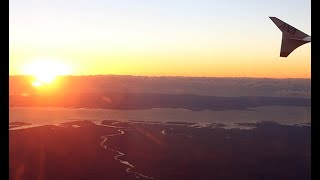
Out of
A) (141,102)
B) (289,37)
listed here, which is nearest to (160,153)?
(289,37)

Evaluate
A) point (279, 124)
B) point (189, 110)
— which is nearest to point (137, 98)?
point (189, 110)

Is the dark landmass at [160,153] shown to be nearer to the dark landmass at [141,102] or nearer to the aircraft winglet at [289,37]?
the dark landmass at [141,102]

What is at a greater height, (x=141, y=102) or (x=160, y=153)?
(x=141, y=102)

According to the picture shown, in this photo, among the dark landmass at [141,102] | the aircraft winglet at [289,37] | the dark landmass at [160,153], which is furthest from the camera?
the dark landmass at [141,102]

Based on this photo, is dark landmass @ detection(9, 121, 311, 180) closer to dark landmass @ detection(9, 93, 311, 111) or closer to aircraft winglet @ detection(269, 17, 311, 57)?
dark landmass @ detection(9, 93, 311, 111)

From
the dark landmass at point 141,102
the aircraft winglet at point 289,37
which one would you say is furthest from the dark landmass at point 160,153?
the aircraft winglet at point 289,37

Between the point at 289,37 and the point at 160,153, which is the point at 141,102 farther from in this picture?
the point at 289,37

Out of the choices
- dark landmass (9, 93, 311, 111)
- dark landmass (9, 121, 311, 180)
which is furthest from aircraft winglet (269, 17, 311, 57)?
dark landmass (9, 93, 311, 111)
